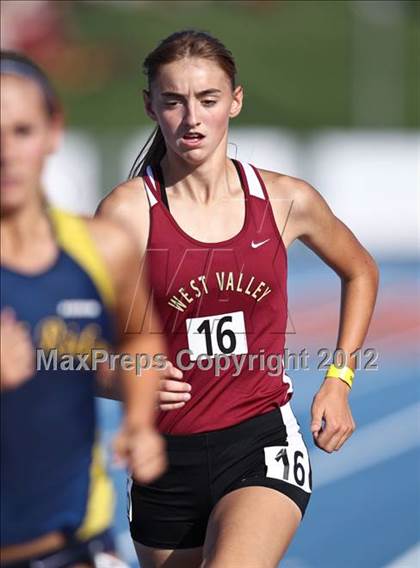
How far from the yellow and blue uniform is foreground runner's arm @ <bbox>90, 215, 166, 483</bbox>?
41mm

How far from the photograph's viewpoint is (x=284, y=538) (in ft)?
12.6

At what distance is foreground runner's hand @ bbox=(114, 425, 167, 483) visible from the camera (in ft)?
9.59

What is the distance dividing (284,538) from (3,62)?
1.76 m

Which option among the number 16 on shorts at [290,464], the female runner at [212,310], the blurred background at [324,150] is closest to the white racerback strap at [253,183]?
the female runner at [212,310]

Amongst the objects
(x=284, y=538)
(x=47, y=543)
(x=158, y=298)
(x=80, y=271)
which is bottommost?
(x=284, y=538)

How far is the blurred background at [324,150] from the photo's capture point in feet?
27.1

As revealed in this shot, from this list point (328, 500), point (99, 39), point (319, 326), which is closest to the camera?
point (328, 500)

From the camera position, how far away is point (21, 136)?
110 inches

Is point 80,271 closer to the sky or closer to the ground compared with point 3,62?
closer to the ground

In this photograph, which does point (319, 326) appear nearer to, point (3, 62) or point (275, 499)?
point (275, 499)

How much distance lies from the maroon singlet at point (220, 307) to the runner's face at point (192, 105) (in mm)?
229

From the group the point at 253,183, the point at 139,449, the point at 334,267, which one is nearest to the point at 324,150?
the point at 334,267

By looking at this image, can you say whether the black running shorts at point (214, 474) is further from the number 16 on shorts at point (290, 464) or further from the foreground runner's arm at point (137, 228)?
the foreground runner's arm at point (137, 228)

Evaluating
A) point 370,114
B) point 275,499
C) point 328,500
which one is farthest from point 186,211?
point 370,114
